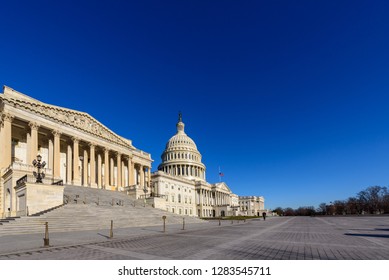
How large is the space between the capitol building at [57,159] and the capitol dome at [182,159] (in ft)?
A: 98.0

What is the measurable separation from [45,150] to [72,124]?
6.59 meters

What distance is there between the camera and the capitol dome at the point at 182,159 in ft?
417

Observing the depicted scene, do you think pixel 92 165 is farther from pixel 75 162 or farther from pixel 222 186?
pixel 222 186

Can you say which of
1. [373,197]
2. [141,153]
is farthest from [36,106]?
[373,197]

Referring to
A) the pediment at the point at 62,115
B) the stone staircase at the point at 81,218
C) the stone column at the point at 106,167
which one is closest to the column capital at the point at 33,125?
the pediment at the point at 62,115

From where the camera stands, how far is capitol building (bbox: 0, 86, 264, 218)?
3259cm

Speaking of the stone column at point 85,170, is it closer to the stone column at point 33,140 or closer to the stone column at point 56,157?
the stone column at point 56,157

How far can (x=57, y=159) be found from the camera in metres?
45.9

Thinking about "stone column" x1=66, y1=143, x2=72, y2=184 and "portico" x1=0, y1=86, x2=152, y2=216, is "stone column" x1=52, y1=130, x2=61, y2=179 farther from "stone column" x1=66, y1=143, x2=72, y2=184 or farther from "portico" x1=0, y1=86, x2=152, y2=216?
"stone column" x1=66, y1=143, x2=72, y2=184

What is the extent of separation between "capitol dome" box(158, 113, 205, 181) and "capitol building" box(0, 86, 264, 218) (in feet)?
98.0

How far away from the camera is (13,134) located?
146 feet

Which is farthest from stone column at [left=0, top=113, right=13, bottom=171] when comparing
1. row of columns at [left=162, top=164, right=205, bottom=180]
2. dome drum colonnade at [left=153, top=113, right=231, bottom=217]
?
row of columns at [left=162, top=164, right=205, bottom=180]

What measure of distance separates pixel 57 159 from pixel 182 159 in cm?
8428
